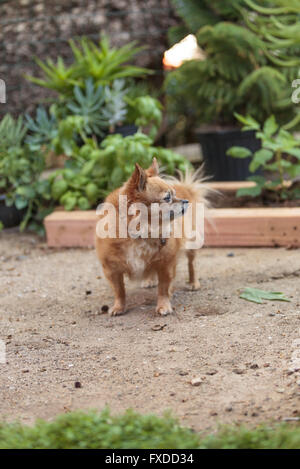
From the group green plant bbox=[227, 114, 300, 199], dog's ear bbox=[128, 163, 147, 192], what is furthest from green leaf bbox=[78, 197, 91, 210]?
dog's ear bbox=[128, 163, 147, 192]

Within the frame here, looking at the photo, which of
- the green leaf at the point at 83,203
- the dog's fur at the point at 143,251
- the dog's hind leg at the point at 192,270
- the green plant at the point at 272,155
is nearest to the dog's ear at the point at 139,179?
the dog's fur at the point at 143,251

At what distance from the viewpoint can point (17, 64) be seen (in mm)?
6320

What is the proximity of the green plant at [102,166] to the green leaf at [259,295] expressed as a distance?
1469 millimetres

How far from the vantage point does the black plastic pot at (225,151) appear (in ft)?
18.3

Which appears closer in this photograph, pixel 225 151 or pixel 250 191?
pixel 250 191

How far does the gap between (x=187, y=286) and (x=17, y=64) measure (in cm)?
379

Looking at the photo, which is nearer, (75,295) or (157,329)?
(157,329)

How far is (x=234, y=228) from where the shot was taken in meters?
4.42

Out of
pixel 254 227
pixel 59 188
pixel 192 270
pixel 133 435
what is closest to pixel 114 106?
pixel 59 188

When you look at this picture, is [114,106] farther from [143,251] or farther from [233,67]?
[143,251]

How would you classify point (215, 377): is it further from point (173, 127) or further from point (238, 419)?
point (173, 127)

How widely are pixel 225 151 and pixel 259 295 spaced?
264cm

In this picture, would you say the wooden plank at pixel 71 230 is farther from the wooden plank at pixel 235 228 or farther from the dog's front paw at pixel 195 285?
the dog's front paw at pixel 195 285

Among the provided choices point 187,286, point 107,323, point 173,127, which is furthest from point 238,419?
point 173,127
